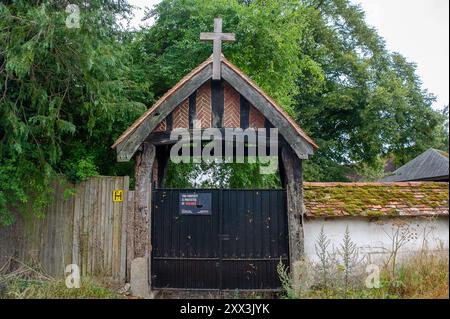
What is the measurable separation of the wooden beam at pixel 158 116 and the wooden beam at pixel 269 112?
40 cm

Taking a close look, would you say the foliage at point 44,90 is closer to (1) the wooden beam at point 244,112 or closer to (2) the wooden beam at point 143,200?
(2) the wooden beam at point 143,200

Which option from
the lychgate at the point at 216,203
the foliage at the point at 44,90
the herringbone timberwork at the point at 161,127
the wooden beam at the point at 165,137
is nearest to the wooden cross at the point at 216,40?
the lychgate at the point at 216,203

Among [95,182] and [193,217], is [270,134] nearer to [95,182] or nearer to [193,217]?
[193,217]

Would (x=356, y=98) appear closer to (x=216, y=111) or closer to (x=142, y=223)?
(x=216, y=111)

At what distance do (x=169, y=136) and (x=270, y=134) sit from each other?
1708 millimetres

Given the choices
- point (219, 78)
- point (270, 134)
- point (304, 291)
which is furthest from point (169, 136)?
point (304, 291)

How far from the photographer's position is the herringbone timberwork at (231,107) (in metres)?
6.43

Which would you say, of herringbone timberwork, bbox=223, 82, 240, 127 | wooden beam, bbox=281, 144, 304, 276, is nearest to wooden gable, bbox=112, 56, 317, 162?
herringbone timberwork, bbox=223, 82, 240, 127

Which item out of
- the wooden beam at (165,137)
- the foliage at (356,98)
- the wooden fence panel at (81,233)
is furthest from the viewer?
the foliage at (356,98)

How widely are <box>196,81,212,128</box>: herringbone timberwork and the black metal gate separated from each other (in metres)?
1.20

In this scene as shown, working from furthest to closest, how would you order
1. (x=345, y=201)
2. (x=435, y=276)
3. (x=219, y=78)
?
(x=345, y=201), (x=219, y=78), (x=435, y=276)

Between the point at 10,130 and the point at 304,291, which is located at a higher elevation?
the point at 10,130

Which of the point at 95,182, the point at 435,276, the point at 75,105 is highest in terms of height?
the point at 75,105

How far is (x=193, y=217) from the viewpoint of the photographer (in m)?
6.48
